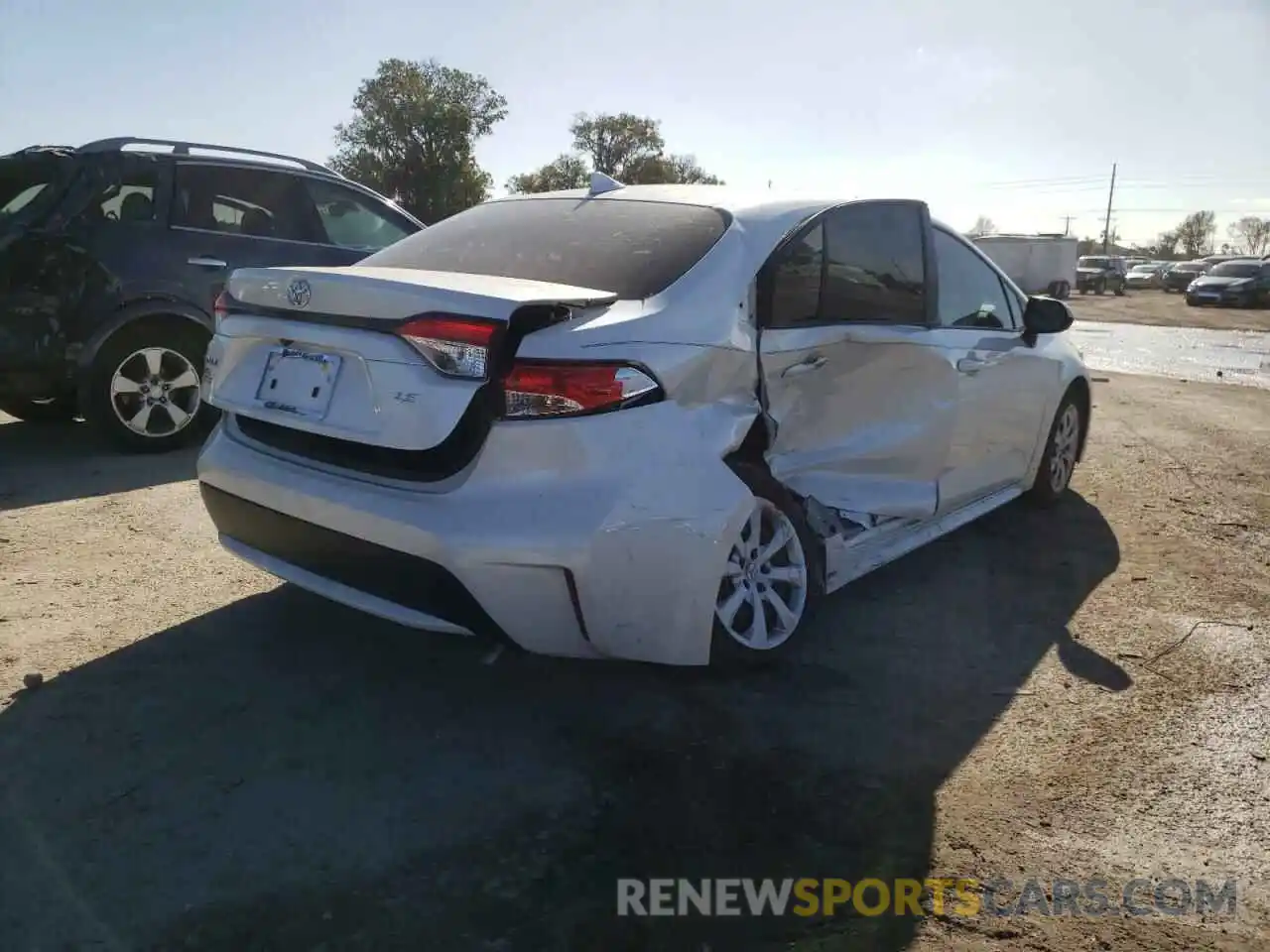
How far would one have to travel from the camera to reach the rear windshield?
313 cm

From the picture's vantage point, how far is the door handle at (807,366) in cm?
340

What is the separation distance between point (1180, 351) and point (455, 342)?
59.3 feet

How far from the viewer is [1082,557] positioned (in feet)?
16.0

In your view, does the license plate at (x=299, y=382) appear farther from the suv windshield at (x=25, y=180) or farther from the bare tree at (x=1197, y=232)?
the bare tree at (x=1197, y=232)

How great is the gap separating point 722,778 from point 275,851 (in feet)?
3.70

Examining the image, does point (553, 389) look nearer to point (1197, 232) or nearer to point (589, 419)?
point (589, 419)

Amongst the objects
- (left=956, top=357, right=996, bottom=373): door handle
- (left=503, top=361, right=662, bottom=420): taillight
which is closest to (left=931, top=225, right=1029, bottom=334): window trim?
(left=956, top=357, right=996, bottom=373): door handle

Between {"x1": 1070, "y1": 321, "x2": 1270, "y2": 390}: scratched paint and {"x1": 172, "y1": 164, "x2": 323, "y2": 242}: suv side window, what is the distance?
35.5 feet

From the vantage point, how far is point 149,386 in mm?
5820

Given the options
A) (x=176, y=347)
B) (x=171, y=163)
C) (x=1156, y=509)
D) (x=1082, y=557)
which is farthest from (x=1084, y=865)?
(x=171, y=163)

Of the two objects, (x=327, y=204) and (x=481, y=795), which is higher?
(x=327, y=204)

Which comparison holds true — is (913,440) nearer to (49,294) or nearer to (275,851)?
(275,851)

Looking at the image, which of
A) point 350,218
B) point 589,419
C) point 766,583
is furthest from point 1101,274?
point 589,419

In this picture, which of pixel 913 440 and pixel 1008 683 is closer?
pixel 1008 683
